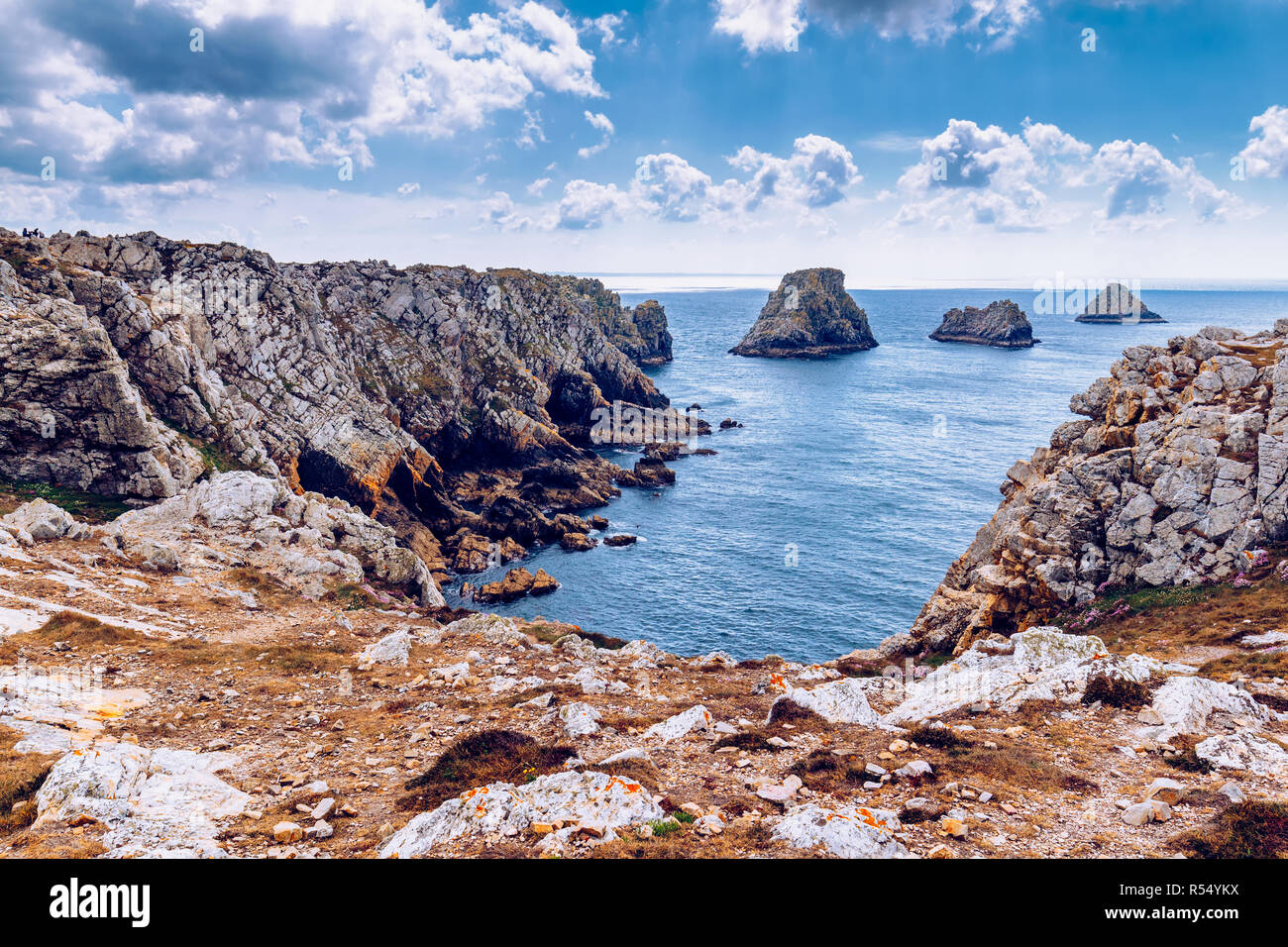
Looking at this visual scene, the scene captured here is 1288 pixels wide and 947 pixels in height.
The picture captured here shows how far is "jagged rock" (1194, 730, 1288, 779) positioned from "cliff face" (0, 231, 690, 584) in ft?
155

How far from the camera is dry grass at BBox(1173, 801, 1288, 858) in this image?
1038cm

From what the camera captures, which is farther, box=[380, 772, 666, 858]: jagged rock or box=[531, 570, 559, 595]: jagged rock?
box=[531, 570, 559, 595]: jagged rock

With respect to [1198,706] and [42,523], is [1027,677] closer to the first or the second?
[1198,706]

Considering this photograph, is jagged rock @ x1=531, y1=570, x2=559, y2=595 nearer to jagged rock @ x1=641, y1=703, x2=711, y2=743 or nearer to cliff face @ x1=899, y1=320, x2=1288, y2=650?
cliff face @ x1=899, y1=320, x2=1288, y2=650

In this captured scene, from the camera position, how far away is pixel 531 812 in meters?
11.5

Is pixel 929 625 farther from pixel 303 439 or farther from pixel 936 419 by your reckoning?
pixel 936 419

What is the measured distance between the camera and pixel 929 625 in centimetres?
3519

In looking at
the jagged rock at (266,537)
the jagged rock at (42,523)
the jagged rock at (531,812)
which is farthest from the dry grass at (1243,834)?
the jagged rock at (42,523)

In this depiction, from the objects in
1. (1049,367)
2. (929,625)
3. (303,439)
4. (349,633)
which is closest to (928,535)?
(929,625)

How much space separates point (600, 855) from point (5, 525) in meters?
31.8

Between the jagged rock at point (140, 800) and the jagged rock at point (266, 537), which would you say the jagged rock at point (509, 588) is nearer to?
the jagged rock at point (266, 537)

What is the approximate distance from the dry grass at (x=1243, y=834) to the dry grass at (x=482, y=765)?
11723 mm

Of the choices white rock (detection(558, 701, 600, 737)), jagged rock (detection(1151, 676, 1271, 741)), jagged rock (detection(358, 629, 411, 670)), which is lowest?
jagged rock (detection(358, 629, 411, 670))

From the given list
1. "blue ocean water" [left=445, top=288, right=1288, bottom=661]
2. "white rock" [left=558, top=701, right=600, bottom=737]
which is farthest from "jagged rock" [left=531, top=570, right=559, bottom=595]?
"white rock" [left=558, top=701, right=600, bottom=737]
